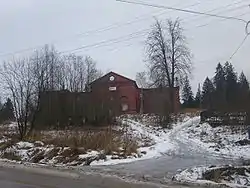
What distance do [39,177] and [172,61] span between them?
187 feet

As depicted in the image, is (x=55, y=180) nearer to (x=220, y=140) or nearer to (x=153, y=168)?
(x=153, y=168)

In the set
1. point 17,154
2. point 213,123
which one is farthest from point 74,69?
point 17,154

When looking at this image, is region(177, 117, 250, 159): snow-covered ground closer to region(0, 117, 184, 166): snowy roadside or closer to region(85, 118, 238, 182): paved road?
region(85, 118, 238, 182): paved road

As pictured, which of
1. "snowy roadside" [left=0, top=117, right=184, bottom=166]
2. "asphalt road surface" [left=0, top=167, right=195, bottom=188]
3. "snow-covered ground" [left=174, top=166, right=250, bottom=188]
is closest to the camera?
"snow-covered ground" [left=174, top=166, right=250, bottom=188]

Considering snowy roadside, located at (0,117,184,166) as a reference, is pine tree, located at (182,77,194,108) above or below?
above

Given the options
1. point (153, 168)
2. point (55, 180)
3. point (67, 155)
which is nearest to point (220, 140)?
point (67, 155)

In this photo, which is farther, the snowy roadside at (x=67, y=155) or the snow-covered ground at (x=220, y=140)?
the snow-covered ground at (x=220, y=140)

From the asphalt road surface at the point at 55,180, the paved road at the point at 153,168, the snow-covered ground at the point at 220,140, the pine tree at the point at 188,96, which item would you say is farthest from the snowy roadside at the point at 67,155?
the pine tree at the point at 188,96

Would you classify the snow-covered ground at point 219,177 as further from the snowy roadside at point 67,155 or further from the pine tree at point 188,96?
the pine tree at point 188,96

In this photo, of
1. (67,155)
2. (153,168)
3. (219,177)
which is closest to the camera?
(219,177)

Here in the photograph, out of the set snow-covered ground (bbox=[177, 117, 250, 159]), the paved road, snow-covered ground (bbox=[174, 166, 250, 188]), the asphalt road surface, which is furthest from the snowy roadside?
snow-covered ground (bbox=[174, 166, 250, 188])

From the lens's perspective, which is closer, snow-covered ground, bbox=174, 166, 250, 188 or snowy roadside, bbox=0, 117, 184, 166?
snow-covered ground, bbox=174, 166, 250, 188

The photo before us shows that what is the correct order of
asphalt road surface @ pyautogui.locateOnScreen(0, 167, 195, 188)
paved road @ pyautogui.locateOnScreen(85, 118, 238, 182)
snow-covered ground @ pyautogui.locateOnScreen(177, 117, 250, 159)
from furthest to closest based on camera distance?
snow-covered ground @ pyautogui.locateOnScreen(177, 117, 250, 159) < paved road @ pyautogui.locateOnScreen(85, 118, 238, 182) < asphalt road surface @ pyautogui.locateOnScreen(0, 167, 195, 188)

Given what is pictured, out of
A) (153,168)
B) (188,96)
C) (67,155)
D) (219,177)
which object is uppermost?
(188,96)
